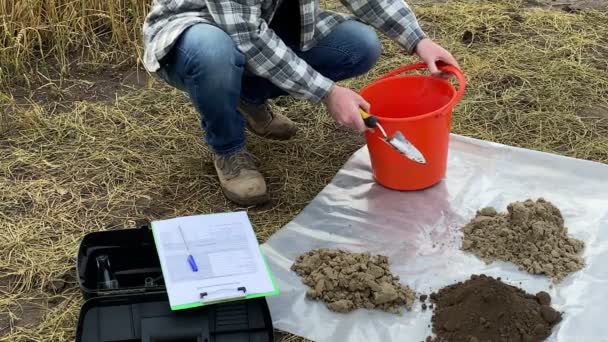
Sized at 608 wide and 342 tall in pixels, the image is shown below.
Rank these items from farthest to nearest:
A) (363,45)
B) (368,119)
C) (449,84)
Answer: (363,45) → (449,84) → (368,119)

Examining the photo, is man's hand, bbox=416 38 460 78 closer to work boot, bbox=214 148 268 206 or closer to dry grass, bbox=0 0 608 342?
dry grass, bbox=0 0 608 342

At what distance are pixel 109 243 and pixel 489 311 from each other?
106 centimetres

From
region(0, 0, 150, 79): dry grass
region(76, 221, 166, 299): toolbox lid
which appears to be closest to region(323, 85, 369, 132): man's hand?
region(76, 221, 166, 299): toolbox lid

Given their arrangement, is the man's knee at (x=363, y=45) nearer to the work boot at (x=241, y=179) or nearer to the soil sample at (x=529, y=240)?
the work boot at (x=241, y=179)

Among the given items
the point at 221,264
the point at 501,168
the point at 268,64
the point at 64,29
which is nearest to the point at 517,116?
the point at 501,168

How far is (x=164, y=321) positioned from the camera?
194 cm

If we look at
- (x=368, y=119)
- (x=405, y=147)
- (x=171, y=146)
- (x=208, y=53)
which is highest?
Answer: (x=208, y=53)

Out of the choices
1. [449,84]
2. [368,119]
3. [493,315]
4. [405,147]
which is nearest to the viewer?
[493,315]

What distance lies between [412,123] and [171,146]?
42.6 inches

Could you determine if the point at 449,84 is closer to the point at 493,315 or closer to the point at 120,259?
the point at 493,315

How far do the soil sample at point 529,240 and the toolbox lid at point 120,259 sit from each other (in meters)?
0.92

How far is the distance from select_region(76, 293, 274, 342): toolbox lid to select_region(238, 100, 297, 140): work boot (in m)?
1.05

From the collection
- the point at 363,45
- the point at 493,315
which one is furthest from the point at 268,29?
the point at 493,315

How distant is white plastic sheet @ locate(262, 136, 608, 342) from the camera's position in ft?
6.67
